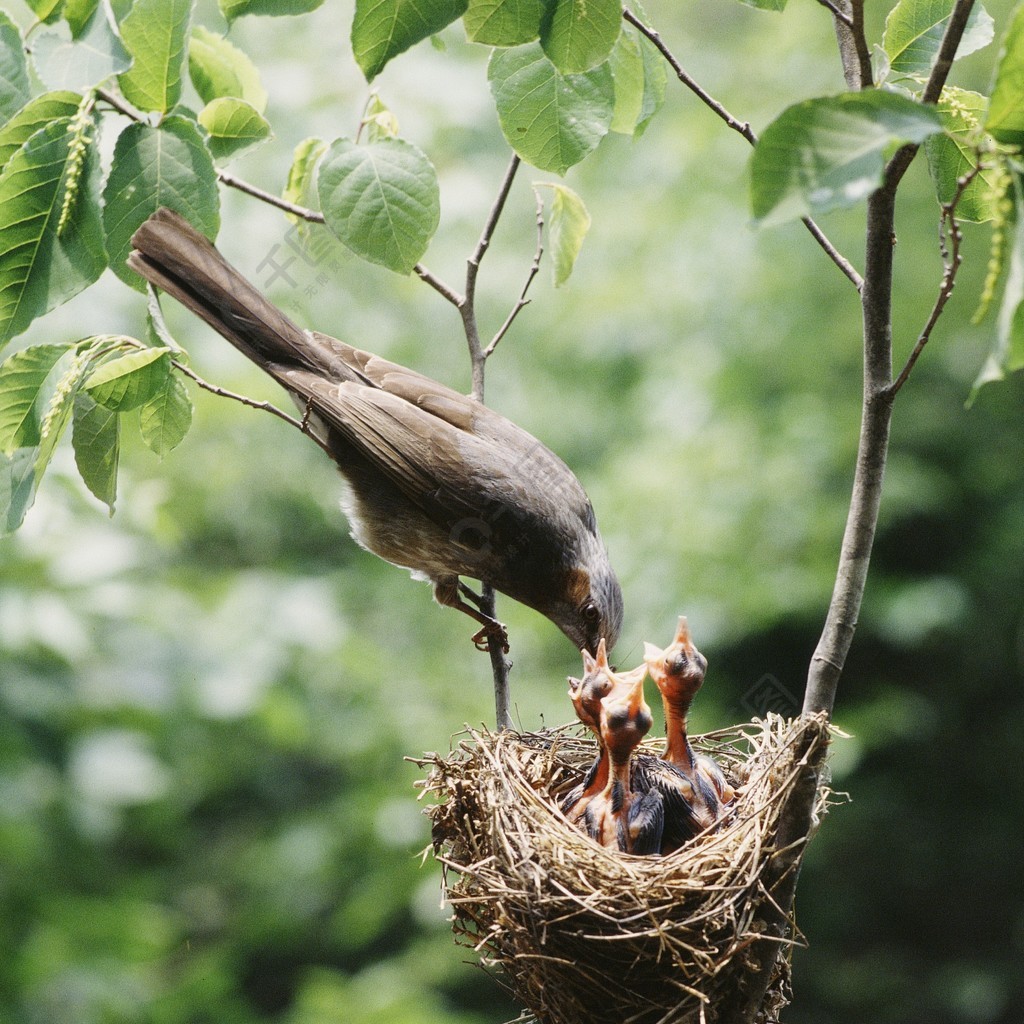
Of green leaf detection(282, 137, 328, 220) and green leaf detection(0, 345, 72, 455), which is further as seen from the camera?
green leaf detection(282, 137, 328, 220)

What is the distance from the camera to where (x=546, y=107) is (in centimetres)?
204

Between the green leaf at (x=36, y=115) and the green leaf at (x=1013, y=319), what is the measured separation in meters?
1.49

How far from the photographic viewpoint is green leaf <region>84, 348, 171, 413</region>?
1922mm

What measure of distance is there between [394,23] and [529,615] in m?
5.15

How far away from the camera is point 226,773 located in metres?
7.10

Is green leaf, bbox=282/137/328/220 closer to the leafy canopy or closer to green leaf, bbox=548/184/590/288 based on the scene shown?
the leafy canopy

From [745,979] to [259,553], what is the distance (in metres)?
6.26

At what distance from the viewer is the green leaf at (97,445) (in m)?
2.09

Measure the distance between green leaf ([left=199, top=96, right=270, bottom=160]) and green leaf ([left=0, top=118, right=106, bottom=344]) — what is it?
29cm

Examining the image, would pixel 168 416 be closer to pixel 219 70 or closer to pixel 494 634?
pixel 219 70

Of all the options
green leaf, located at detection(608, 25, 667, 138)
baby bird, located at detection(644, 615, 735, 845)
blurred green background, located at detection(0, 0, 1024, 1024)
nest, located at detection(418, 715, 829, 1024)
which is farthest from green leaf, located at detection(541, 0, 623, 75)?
blurred green background, located at detection(0, 0, 1024, 1024)

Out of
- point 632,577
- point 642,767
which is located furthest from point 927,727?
point 642,767

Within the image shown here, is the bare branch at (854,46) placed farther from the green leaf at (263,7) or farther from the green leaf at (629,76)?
the green leaf at (263,7)

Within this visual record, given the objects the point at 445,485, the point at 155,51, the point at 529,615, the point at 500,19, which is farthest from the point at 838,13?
the point at 529,615
